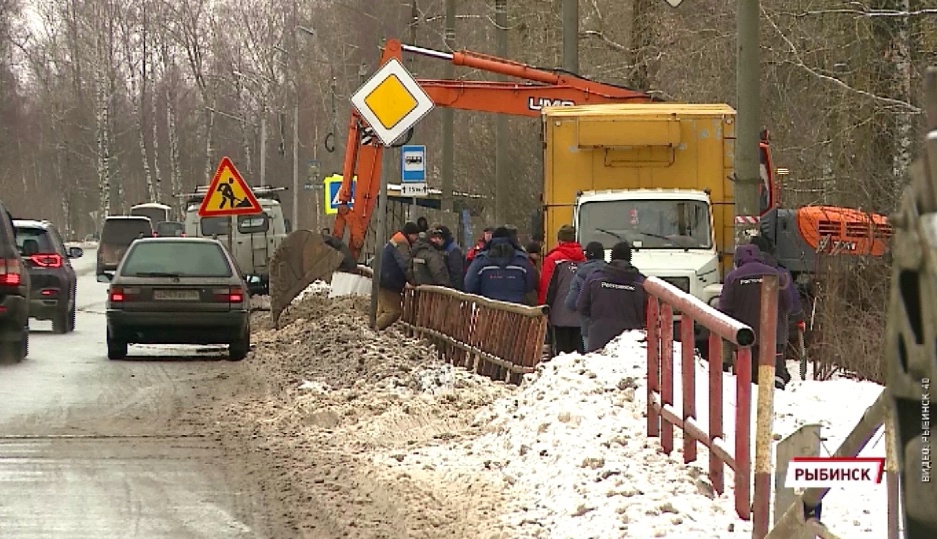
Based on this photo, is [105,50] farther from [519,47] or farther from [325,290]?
[325,290]

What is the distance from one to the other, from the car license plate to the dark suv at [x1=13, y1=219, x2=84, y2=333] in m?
5.94

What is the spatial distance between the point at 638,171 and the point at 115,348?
6271 mm

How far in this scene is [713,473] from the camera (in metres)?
8.00

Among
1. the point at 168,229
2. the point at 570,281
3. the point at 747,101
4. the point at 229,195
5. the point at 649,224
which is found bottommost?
the point at 168,229

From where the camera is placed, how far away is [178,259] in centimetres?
2003

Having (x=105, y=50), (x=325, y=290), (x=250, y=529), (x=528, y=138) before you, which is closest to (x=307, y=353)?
(x=325, y=290)

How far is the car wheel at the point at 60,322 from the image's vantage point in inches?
999

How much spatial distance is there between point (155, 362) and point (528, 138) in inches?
887

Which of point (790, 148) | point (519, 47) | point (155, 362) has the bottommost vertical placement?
point (155, 362)

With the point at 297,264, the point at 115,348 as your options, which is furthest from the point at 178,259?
the point at 297,264

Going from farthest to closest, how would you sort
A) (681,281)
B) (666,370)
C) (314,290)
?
1. (314,290)
2. (681,281)
3. (666,370)

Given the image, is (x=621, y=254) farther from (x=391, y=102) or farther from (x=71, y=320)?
(x=71, y=320)

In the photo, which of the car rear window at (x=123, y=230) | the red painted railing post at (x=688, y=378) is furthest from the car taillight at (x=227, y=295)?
the car rear window at (x=123, y=230)

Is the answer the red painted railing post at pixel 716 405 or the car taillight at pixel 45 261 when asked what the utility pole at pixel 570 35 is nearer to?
the car taillight at pixel 45 261
